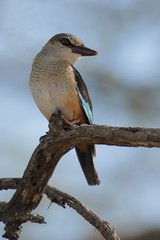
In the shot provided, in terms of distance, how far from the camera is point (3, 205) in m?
3.95

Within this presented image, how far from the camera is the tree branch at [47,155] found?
11.3 ft

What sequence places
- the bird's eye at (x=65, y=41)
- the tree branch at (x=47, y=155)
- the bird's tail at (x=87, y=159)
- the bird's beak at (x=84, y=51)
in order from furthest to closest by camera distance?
the bird's eye at (x=65, y=41) < the bird's beak at (x=84, y=51) < the bird's tail at (x=87, y=159) < the tree branch at (x=47, y=155)

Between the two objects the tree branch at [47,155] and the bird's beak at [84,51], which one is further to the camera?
the bird's beak at [84,51]

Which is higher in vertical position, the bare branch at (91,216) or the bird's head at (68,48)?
the bird's head at (68,48)

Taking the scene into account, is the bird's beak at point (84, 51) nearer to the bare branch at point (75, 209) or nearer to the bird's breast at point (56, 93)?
the bird's breast at point (56, 93)

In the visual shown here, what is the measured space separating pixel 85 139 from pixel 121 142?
0.25 m

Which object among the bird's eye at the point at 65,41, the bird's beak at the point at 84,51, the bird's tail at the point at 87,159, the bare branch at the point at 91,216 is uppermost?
the bird's eye at the point at 65,41

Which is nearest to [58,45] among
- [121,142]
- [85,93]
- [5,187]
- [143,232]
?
[85,93]

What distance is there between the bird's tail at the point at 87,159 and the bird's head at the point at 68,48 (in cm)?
Answer: 94

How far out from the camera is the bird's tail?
5238 mm

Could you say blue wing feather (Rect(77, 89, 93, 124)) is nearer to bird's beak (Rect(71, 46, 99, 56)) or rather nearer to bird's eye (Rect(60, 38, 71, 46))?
bird's beak (Rect(71, 46, 99, 56))

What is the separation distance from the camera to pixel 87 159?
215 inches

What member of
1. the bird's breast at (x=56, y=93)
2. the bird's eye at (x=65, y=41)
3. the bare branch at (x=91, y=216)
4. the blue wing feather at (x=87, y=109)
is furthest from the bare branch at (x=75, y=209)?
the bird's eye at (x=65, y=41)

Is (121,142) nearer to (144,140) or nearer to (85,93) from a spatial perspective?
(144,140)
